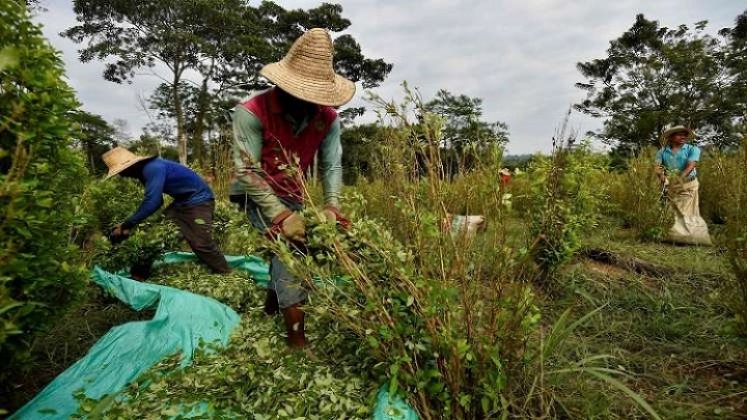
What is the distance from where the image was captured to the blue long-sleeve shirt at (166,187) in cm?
342

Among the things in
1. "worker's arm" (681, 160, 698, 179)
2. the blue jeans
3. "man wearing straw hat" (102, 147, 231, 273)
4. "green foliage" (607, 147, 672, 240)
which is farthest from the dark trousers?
"worker's arm" (681, 160, 698, 179)

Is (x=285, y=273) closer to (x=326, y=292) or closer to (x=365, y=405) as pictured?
(x=326, y=292)

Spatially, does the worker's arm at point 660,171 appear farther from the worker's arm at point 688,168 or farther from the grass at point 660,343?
the grass at point 660,343

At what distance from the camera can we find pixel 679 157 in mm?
5879

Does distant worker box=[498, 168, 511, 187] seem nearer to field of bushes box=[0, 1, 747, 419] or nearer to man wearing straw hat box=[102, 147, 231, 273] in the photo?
field of bushes box=[0, 1, 747, 419]

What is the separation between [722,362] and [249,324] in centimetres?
271

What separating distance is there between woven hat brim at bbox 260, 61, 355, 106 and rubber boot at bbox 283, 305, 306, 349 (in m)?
1.07

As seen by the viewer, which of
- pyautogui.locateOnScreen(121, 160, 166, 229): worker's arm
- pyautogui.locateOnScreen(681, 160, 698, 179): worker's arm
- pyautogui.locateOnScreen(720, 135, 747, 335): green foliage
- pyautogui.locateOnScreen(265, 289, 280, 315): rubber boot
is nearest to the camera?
pyautogui.locateOnScreen(720, 135, 747, 335): green foliage

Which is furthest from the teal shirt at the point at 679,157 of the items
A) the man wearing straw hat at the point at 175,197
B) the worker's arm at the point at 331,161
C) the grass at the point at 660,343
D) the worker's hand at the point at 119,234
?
the worker's hand at the point at 119,234

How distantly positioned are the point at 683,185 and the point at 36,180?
22.2 feet

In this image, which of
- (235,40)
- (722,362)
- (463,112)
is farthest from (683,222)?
(235,40)

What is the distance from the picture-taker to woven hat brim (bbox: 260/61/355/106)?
216 cm

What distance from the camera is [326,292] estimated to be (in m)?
1.80

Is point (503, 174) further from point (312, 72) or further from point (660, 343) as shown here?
Result: point (660, 343)
